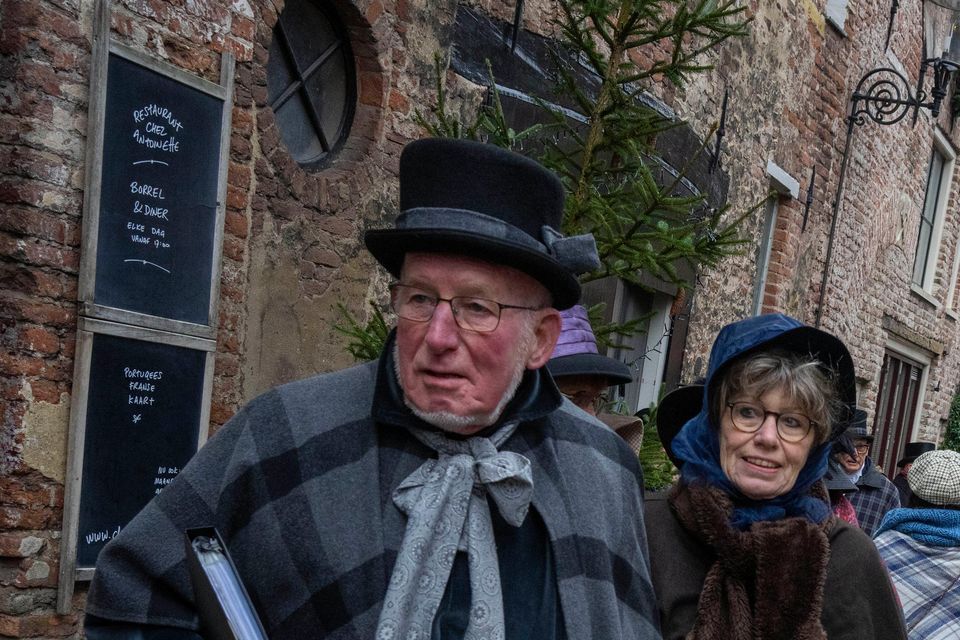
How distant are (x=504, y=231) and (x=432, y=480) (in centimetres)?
48

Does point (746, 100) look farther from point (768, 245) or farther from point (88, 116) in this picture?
point (88, 116)

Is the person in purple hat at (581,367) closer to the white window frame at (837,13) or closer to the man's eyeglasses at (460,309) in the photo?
the man's eyeglasses at (460,309)

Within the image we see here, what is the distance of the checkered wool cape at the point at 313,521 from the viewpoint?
77.9 inches

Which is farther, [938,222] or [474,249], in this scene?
[938,222]

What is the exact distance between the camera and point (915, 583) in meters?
3.79

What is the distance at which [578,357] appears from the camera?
3.86 metres

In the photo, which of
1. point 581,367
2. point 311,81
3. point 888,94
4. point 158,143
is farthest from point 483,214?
point 888,94

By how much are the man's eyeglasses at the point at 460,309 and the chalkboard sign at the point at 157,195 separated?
211 centimetres

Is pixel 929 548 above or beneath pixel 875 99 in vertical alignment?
beneath

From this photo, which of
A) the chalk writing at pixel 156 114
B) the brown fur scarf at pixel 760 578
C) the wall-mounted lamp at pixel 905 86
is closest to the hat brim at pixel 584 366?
the brown fur scarf at pixel 760 578

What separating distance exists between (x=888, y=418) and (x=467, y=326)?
13.8m

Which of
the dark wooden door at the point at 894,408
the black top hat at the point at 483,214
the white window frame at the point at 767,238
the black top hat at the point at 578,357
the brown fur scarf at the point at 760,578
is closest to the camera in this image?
the black top hat at the point at 483,214

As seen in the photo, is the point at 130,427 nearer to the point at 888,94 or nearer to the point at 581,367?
the point at 581,367

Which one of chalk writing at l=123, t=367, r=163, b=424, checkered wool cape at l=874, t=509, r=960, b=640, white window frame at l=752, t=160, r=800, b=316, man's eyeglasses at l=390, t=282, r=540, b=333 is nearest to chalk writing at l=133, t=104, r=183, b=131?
chalk writing at l=123, t=367, r=163, b=424
